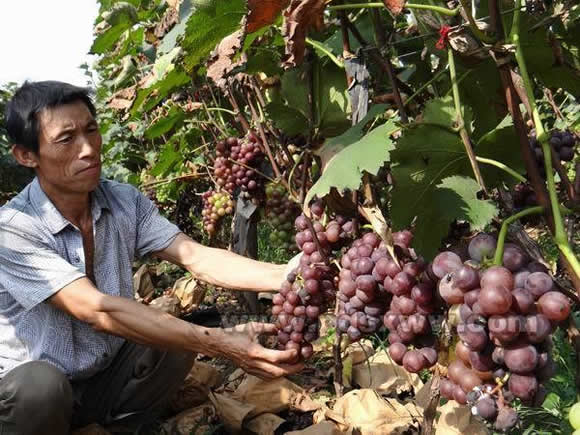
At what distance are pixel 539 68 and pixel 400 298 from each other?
774 millimetres

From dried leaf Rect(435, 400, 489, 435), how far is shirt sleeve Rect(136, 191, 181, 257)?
152 cm

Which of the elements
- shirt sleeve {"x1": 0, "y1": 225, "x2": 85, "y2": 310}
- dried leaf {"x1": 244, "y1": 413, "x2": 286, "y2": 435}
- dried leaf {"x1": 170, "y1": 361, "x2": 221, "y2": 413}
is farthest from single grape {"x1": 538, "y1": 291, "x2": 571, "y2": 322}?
dried leaf {"x1": 170, "y1": 361, "x2": 221, "y2": 413}

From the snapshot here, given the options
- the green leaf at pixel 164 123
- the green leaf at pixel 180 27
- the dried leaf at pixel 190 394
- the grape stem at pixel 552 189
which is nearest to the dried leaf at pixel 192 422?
the dried leaf at pixel 190 394

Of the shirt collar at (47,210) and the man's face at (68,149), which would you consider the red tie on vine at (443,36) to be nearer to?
the man's face at (68,149)

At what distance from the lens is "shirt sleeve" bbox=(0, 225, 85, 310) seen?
245 cm

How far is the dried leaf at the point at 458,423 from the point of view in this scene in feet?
7.00

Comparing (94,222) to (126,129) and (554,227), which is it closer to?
(554,227)

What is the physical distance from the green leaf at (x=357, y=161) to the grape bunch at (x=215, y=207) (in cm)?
324

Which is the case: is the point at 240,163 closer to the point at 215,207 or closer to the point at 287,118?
the point at 215,207

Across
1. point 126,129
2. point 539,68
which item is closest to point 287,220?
point 539,68

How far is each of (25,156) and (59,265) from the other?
→ 564mm

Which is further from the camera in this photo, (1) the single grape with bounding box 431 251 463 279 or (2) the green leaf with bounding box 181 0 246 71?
(2) the green leaf with bounding box 181 0 246 71

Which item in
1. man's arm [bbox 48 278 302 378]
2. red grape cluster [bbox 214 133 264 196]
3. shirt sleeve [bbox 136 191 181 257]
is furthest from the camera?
red grape cluster [bbox 214 133 264 196]

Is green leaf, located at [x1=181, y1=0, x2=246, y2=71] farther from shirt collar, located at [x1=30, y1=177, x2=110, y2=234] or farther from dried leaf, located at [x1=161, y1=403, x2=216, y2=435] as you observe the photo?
dried leaf, located at [x1=161, y1=403, x2=216, y2=435]
